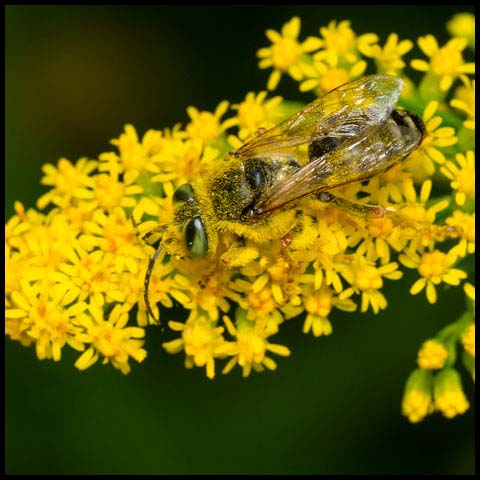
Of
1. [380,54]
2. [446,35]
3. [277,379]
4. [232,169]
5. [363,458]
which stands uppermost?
[446,35]

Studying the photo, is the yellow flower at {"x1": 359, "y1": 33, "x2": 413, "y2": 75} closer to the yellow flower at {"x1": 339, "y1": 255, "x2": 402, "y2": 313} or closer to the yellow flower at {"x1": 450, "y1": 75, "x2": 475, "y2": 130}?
the yellow flower at {"x1": 450, "y1": 75, "x2": 475, "y2": 130}

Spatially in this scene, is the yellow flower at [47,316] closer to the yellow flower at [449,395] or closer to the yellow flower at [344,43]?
the yellow flower at [449,395]

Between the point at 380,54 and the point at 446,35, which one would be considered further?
the point at 446,35

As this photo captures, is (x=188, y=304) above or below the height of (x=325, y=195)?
below

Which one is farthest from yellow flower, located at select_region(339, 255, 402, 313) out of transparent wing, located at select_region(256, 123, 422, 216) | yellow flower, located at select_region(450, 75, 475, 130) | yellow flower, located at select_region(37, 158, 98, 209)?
yellow flower, located at select_region(37, 158, 98, 209)

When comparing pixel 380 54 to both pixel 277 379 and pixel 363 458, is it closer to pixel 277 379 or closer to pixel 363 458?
pixel 277 379

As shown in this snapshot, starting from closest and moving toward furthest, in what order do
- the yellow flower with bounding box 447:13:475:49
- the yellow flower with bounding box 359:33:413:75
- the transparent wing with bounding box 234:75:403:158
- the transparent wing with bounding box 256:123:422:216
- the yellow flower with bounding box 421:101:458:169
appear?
the transparent wing with bounding box 256:123:422:216 → the transparent wing with bounding box 234:75:403:158 → the yellow flower with bounding box 421:101:458:169 → the yellow flower with bounding box 359:33:413:75 → the yellow flower with bounding box 447:13:475:49

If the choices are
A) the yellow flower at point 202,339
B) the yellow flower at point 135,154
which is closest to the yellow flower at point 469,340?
the yellow flower at point 202,339

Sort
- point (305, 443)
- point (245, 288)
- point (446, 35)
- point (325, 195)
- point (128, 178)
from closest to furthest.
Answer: point (325, 195) → point (245, 288) → point (128, 178) → point (305, 443) → point (446, 35)

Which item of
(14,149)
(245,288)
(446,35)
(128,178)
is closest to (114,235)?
(128,178)
